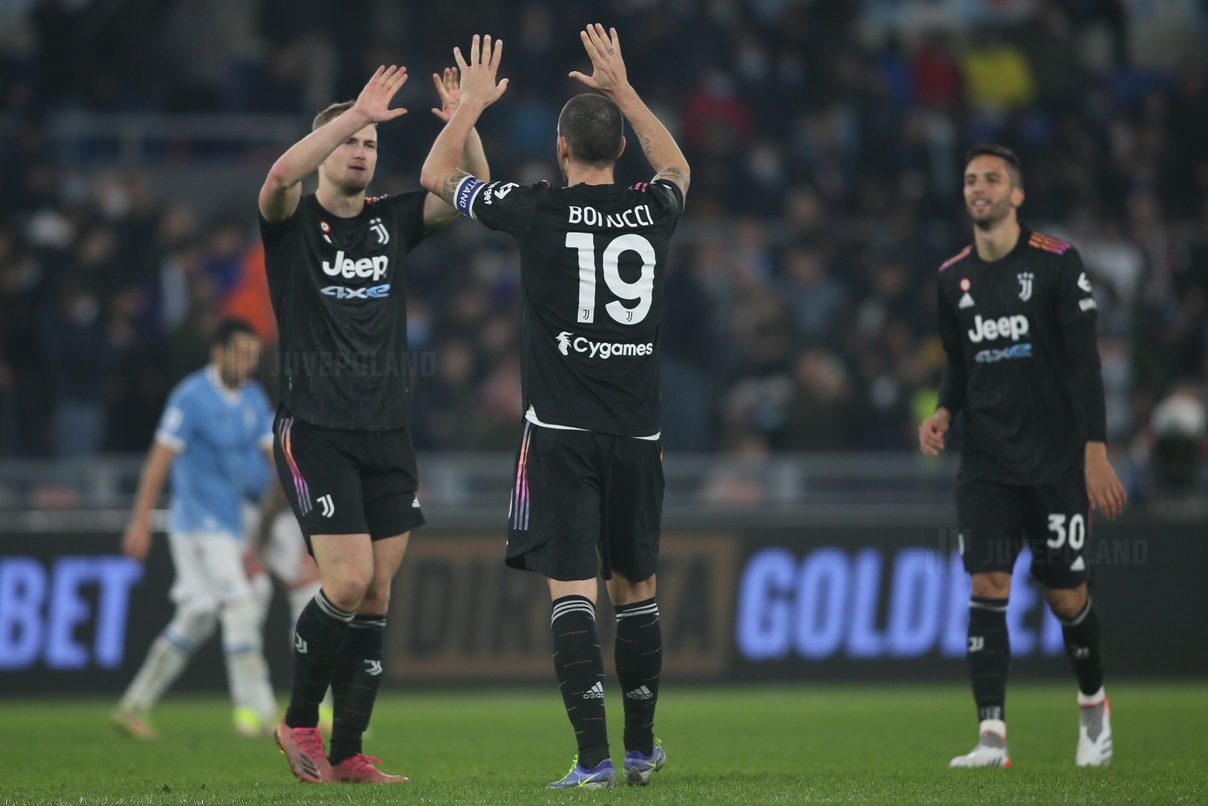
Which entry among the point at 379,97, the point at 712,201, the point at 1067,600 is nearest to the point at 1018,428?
the point at 1067,600

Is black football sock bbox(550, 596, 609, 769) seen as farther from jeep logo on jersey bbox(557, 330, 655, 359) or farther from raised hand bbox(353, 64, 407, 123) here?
raised hand bbox(353, 64, 407, 123)

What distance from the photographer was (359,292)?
798 centimetres

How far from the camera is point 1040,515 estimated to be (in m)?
8.73

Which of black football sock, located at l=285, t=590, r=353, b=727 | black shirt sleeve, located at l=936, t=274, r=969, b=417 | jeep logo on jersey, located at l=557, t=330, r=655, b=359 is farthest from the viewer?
black shirt sleeve, located at l=936, t=274, r=969, b=417

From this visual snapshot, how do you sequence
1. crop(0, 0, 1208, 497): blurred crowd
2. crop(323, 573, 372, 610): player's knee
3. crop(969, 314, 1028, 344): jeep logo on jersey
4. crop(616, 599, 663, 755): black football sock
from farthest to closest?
crop(0, 0, 1208, 497): blurred crowd → crop(969, 314, 1028, 344): jeep logo on jersey → crop(323, 573, 372, 610): player's knee → crop(616, 599, 663, 755): black football sock

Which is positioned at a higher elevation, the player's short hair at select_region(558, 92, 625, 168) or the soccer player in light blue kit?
the player's short hair at select_region(558, 92, 625, 168)

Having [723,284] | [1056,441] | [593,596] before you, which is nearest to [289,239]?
[593,596]

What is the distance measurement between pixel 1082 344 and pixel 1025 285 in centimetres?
41

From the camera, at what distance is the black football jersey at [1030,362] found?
339 inches

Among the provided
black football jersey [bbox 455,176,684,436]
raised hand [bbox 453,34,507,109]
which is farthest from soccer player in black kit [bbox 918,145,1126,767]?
raised hand [bbox 453,34,507,109]

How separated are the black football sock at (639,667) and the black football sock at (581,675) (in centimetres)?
29

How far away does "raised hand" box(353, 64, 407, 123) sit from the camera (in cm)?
743

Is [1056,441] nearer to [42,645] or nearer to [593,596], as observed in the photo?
[593,596]

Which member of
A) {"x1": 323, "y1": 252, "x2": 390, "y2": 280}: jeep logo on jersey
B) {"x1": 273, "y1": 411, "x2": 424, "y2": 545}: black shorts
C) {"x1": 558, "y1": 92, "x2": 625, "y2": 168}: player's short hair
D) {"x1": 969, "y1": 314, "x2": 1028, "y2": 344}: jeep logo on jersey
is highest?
{"x1": 558, "y1": 92, "x2": 625, "y2": 168}: player's short hair
